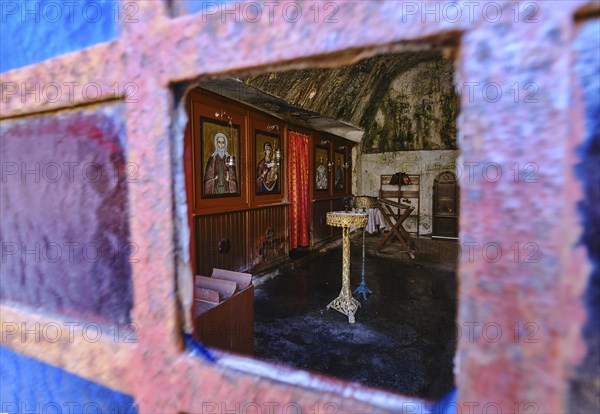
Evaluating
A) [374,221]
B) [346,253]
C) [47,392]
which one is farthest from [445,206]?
[47,392]

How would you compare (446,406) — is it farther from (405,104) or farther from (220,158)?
(405,104)

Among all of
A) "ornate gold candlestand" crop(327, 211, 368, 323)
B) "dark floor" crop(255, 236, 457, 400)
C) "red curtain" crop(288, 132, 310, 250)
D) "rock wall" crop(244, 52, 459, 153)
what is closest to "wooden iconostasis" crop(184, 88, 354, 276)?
"red curtain" crop(288, 132, 310, 250)

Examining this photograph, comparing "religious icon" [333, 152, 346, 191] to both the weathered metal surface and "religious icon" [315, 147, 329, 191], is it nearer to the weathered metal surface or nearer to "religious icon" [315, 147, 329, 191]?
"religious icon" [315, 147, 329, 191]

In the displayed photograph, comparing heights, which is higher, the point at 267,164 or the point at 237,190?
the point at 267,164

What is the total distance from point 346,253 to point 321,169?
4963mm

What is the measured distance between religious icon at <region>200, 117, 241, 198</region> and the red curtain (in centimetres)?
188

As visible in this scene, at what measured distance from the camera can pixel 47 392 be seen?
4.05ft

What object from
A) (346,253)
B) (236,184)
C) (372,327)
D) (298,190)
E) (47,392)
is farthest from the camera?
(298,190)

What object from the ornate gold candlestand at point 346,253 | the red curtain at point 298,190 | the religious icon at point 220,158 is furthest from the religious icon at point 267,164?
the ornate gold candlestand at point 346,253

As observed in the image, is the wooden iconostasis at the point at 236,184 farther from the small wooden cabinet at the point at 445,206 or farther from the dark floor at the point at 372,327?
the small wooden cabinet at the point at 445,206

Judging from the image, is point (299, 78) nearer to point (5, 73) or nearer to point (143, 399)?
point (5, 73)

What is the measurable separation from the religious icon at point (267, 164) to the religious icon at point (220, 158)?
2.13ft

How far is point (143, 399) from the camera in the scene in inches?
37.3

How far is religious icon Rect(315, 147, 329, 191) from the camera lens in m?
8.85
